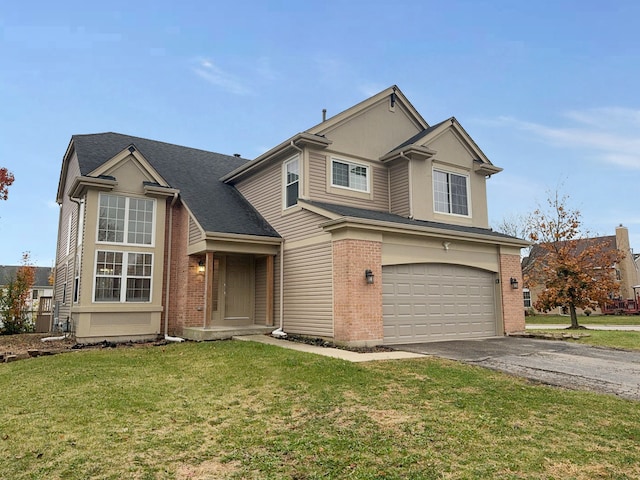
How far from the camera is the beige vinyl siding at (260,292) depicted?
1453 centimetres

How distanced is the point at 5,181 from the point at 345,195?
14731mm

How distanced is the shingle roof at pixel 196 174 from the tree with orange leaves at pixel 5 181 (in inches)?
182

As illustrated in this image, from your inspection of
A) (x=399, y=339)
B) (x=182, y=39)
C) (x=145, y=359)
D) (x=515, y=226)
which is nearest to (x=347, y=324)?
(x=399, y=339)

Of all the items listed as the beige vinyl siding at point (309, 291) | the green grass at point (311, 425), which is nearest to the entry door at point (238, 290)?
the beige vinyl siding at point (309, 291)

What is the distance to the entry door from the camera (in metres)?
14.6

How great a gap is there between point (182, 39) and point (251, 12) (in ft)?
12.3

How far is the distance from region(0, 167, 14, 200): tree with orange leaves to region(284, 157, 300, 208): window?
12.7 metres

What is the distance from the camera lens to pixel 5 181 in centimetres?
1819

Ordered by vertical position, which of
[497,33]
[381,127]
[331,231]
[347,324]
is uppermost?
[497,33]

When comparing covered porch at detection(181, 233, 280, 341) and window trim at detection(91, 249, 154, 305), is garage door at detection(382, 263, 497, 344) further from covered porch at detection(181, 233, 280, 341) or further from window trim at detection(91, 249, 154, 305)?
window trim at detection(91, 249, 154, 305)

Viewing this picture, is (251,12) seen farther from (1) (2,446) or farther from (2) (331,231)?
(1) (2,446)

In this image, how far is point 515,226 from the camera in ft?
121

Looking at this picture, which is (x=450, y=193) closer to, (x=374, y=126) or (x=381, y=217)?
(x=374, y=126)

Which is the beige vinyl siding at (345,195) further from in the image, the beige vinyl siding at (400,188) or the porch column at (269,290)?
the porch column at (269,290)
